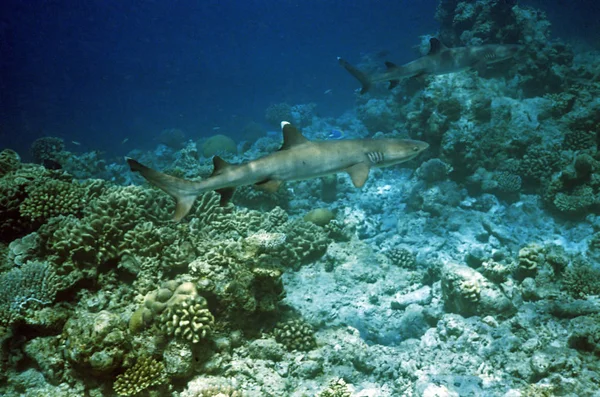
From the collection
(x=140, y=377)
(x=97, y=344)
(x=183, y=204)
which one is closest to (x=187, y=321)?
(x=140, y=377)

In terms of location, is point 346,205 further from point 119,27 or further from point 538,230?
point 119,27

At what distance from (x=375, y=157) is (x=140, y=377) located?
15.8 feet

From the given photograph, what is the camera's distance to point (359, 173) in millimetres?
5363

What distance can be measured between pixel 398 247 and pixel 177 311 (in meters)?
6.67

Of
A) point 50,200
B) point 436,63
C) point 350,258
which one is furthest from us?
point 436,63

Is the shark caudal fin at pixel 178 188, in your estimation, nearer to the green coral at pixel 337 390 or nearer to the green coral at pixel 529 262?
the green coral at pixel 337 390

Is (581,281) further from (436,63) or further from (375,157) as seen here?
(436,63)

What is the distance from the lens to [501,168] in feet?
37.1

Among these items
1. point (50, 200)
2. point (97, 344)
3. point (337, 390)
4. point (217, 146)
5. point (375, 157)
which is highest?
point (217, 146)

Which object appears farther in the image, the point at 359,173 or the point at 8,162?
the point at 8,162

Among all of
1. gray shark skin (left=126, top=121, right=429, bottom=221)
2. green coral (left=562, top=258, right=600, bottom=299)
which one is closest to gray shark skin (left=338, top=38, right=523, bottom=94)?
gray shark skin (left=126, top=121, right=429, bottom=221)

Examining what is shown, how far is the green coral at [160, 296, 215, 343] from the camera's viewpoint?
438cm

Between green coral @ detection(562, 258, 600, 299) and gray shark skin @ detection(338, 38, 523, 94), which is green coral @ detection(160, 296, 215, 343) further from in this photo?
gray shark skin @ detection(338, 38, 523, 94)

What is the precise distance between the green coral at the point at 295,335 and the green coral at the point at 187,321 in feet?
4.69
